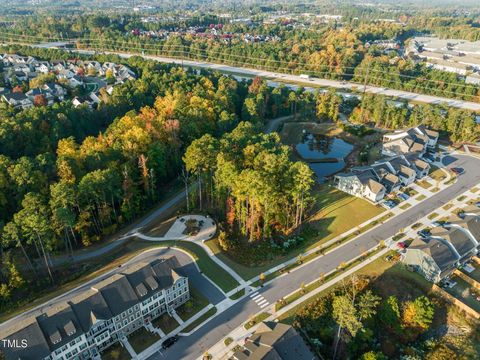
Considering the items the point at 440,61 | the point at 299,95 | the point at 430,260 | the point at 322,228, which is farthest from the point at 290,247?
the point at 440,61

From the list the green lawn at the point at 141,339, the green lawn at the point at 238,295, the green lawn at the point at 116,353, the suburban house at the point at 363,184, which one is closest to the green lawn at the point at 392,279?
the green lawn at the point at 238,295

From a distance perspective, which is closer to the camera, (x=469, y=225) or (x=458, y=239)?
(x=458, y=239)

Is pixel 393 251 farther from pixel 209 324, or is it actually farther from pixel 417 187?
pixel 209 324

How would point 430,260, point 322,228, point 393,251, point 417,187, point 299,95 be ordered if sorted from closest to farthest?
1. point 430,260
2. point 393,251
3. point 322,228
4. point 417,187
5. point 299,95

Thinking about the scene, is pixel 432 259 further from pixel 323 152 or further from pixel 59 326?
pixel 323 152

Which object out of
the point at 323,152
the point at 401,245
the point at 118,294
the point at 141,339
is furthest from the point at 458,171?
the point at 118,294

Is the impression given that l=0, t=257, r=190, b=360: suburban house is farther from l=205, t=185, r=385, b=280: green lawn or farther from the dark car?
l=205, t=185, r=385, b=280: green lawn

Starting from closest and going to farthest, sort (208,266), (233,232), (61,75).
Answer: (208,266) < (233,232) < (61,75)
